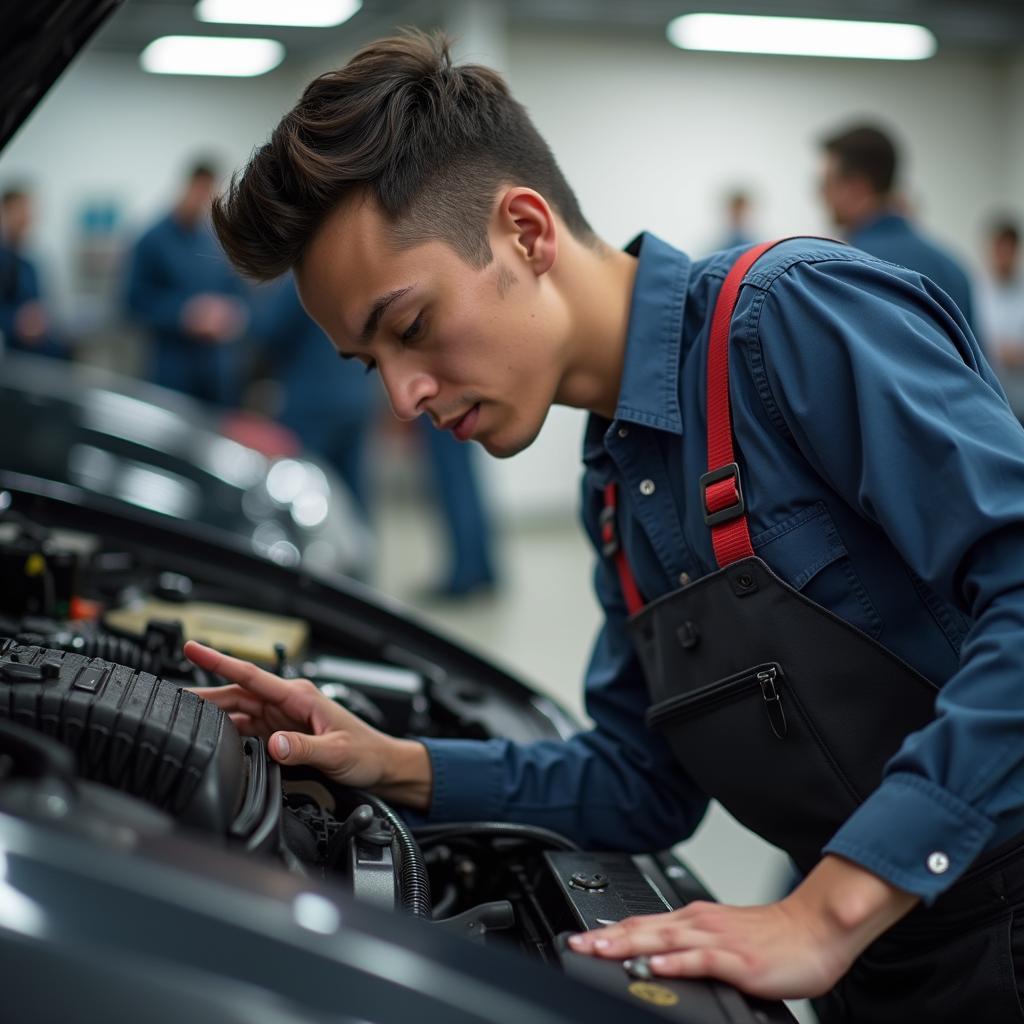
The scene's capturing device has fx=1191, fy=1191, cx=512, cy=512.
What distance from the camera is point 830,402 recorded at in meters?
0.96

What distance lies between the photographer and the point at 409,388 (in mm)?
1110

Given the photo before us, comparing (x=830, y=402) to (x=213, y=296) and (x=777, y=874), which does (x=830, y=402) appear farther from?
(x=213, y=296)

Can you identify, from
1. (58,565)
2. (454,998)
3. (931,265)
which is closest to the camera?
(454,998)

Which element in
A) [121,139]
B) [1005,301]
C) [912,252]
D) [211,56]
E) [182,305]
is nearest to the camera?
[912,252]

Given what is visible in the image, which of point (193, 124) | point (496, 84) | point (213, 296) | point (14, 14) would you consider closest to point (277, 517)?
point (496, 84)

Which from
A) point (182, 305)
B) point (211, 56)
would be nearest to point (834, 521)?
point (182, 305)

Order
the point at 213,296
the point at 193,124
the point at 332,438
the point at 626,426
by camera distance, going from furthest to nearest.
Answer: the point at 193,124, the point at 213,296, the point at 332,438, the point at 626,426

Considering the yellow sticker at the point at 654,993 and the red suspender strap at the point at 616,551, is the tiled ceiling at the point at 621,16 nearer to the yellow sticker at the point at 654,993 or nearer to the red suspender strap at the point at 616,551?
the red suspender strap at the point at 616,551

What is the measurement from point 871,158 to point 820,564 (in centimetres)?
273

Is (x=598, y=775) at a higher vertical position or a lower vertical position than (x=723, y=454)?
lower

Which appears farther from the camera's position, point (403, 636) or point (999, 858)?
point (403, 636)

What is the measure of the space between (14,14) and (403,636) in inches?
38.9

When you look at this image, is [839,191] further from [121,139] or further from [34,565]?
[121,139]

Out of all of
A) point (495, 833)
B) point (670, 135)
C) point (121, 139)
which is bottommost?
point (495, 833)
